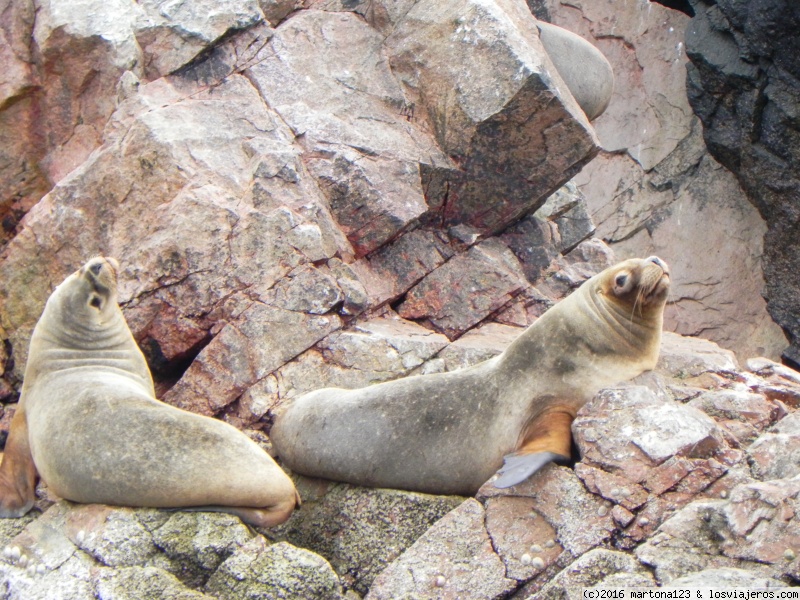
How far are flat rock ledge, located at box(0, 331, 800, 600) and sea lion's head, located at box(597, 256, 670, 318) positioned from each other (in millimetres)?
640

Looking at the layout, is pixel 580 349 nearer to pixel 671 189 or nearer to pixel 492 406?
pixel 492 406

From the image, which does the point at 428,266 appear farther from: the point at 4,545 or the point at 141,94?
the point at 4,545

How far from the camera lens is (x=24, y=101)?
8875 millimetres

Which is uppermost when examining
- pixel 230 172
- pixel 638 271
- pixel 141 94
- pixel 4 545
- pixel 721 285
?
pixel 141 94

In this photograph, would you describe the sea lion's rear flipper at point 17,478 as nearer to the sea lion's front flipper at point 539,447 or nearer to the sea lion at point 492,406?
the sea lion at point 492,406

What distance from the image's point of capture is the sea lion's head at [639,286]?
651 cm

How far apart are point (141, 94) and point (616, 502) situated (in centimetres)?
515

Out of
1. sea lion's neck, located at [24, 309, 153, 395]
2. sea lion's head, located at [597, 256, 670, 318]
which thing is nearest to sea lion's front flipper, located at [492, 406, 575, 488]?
sea lion's head, located at [597, 256, 670, 318]

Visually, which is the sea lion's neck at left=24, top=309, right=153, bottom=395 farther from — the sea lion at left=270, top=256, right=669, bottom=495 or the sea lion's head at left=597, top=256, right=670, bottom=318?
the sea lion's head at left=597, top=256, right=670, bottom=318

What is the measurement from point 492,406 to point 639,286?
1.24 meters

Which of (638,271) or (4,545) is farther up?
(4,545)

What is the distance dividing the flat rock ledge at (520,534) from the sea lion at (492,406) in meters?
0.18

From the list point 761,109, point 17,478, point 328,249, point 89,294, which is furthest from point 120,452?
point 761,109

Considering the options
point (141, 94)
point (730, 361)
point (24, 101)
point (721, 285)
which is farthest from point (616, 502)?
point (721, 285)
